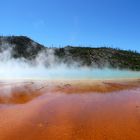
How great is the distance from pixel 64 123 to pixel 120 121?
1406mm

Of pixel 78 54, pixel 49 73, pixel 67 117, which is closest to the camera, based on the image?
pixel 67 117

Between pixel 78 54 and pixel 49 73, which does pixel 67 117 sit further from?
pixel 78 54

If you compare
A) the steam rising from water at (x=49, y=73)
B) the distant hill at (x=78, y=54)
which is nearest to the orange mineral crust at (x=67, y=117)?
the steam rising from water at (x=49, y=73)

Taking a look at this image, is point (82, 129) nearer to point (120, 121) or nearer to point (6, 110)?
point (120, 121)

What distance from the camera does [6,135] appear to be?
211 inches

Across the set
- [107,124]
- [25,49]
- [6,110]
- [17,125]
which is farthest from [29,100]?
[25,49]

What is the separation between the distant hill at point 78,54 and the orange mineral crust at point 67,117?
56529 mm

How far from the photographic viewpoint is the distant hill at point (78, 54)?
71.1m

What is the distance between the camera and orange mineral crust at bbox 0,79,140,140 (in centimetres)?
546

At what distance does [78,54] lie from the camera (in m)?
81.1

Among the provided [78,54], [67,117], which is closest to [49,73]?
[67,117]

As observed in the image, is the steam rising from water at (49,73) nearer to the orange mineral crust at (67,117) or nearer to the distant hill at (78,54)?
the distant hill at (78,54)

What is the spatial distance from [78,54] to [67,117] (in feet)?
245

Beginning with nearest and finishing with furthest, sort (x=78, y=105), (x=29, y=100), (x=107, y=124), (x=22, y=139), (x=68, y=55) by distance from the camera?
(x=22, y=139)
(x=107, y=124)
(x=78, y=105)
(x=29, y=100)
(x=68, y=55)
